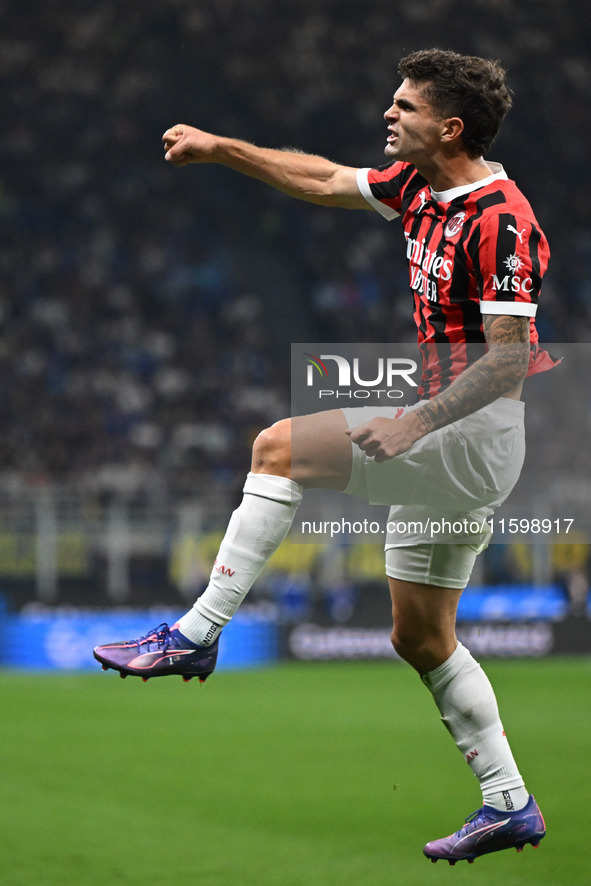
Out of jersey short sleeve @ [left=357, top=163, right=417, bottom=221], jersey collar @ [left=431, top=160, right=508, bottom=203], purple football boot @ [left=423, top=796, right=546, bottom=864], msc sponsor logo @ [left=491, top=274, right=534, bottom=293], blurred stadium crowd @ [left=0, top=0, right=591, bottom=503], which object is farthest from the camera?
blurred stadium crowd @ [left=0, top=0, right=591, bottom=503]

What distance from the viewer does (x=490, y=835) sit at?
12.6 ft

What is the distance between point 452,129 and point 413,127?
0.12 m

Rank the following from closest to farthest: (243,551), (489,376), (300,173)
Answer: (489,376)
(243,551)
(300,173)

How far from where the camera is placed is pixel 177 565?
1232 cm

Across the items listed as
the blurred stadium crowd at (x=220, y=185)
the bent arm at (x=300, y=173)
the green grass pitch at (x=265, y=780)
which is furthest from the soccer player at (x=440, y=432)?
the blurred stadium crowd at (x=220, y=185)

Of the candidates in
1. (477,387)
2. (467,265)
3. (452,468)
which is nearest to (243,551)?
(452,468)

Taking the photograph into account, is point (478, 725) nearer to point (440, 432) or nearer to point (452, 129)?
point (440, 432)

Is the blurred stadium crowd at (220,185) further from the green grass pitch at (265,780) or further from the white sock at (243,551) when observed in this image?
the white sock at (243,551)

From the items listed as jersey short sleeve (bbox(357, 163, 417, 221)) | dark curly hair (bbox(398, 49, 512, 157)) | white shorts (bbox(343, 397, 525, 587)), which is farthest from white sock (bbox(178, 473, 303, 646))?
dark curly hair (bbox(398, 49, 512, 157))

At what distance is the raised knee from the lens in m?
3.43

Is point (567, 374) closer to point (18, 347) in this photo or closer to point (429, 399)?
point (18, 347)

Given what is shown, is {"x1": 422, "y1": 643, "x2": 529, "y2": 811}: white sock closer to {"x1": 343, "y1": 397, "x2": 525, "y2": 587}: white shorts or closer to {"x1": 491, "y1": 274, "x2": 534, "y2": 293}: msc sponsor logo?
{"x1": 343, "y1": 397, "x2": 525, "y2": 587}: white shorts

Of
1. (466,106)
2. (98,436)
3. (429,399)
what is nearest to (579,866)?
(429,399)

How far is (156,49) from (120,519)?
9453 mm
